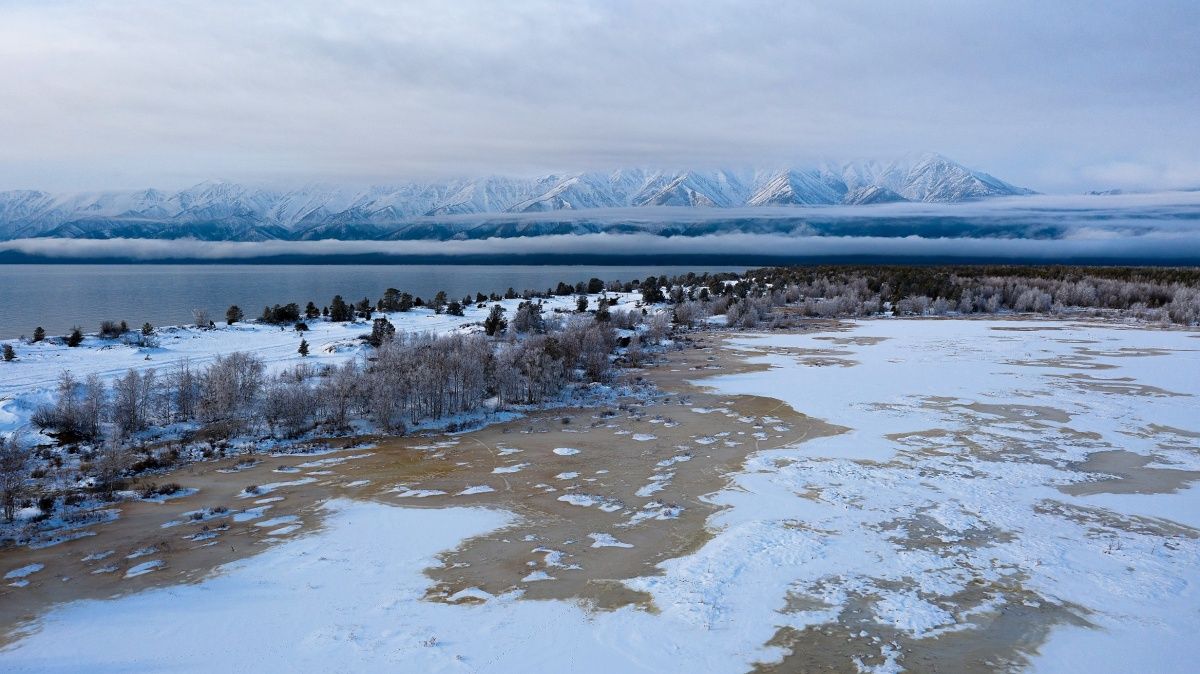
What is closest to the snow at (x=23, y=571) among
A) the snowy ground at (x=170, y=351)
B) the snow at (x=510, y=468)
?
the snowy ground at (x=170, y=351)

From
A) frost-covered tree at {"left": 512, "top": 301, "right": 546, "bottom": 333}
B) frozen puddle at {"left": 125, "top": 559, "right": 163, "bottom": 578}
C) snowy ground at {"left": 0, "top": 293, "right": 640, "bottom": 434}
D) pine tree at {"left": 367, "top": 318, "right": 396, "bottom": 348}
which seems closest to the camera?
frozen puddle at {"left": 125, "top": 559, "right": 163, "bottom": 578}

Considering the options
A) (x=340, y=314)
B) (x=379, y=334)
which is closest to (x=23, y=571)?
(x=379, y=334)

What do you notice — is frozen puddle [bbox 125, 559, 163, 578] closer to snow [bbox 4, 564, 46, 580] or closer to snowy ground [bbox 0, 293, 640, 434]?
snow [bbox 4, 564, 46, 580]

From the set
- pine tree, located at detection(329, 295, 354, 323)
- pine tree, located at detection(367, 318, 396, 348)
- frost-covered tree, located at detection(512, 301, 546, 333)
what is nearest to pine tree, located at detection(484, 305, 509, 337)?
frost-covered tree, located at detection(512, 301, 546, 333)

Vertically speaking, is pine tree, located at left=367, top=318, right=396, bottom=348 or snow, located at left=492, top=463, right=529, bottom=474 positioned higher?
pine tree, located at left=367, top=318, right=396, bottom=348

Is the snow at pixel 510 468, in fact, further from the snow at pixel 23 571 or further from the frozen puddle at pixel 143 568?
the snow at pixel 23 571
